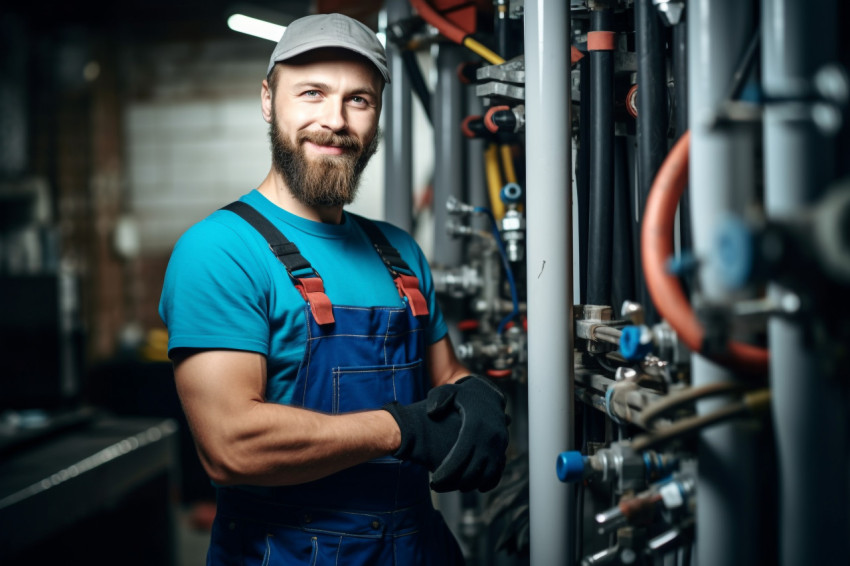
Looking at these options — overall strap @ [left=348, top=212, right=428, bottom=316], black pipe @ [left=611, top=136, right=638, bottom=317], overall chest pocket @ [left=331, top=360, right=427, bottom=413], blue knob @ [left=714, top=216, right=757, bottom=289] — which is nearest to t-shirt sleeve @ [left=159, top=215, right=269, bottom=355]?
overall chest pocket @ [left=331, top=360, right=427, bottom=413]

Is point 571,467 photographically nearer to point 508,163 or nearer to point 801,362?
point 801,362

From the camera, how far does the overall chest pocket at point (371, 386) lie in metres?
0.97

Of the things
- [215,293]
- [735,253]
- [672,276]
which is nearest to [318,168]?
[215,293]

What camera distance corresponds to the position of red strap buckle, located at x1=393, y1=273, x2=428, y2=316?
1.10 metres

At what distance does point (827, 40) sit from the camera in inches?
20.7

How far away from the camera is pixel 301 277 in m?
0.95

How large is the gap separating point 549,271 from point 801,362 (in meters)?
0.40

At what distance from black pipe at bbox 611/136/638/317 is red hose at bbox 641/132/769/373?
288 millimetres

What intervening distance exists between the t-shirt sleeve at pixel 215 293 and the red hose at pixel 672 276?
51 centimetres

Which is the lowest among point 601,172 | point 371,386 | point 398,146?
point 371,386

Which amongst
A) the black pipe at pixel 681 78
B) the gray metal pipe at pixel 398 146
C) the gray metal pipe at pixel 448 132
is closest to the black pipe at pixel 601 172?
the black pipe at pixel 681 78

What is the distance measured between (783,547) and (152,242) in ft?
12.2

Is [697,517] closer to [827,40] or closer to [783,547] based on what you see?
[783,547]

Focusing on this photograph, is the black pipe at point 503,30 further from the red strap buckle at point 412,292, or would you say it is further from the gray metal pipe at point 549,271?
the red strap buckle at point 412,292
